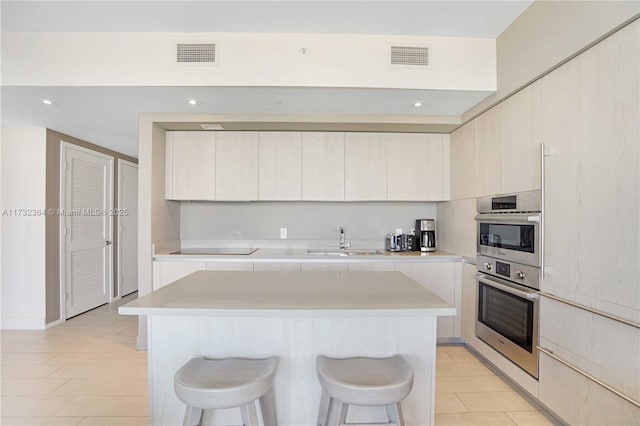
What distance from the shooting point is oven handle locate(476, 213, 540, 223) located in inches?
80.2

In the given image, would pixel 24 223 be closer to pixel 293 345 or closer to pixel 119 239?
pixel 119 239

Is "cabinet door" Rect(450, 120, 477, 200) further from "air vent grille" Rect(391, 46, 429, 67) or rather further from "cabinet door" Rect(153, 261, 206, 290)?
"cabinet door" Rect(153, 261, 206, 290)

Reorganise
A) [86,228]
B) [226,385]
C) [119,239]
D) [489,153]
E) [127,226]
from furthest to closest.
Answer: [127,226] < [119,239] < [86,228] < [489,153] < [226,385]

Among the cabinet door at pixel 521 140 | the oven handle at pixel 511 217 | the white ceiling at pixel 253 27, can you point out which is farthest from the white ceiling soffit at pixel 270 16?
the oven handle at pixel 511 217


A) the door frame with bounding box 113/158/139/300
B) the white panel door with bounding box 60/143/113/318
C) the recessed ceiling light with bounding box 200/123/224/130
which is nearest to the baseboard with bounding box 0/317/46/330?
the white panel door with bounding box 60/143/113/318

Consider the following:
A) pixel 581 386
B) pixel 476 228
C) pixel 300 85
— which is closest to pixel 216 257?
pixel 300 85

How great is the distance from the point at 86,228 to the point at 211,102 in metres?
2.85

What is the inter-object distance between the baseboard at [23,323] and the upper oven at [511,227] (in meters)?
4.70

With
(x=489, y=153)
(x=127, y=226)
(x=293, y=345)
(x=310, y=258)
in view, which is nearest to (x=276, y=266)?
(x=310, y=258)

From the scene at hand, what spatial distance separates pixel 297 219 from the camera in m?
3.80

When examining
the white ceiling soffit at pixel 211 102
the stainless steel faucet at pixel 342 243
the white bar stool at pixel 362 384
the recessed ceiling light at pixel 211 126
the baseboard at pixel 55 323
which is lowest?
the baseboard at pixel 55 323

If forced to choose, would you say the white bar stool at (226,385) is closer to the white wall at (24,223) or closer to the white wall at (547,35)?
the white wall at (547,35)

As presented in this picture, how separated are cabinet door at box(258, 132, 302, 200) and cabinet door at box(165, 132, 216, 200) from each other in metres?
0.53

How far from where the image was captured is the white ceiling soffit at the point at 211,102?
2.46 m
